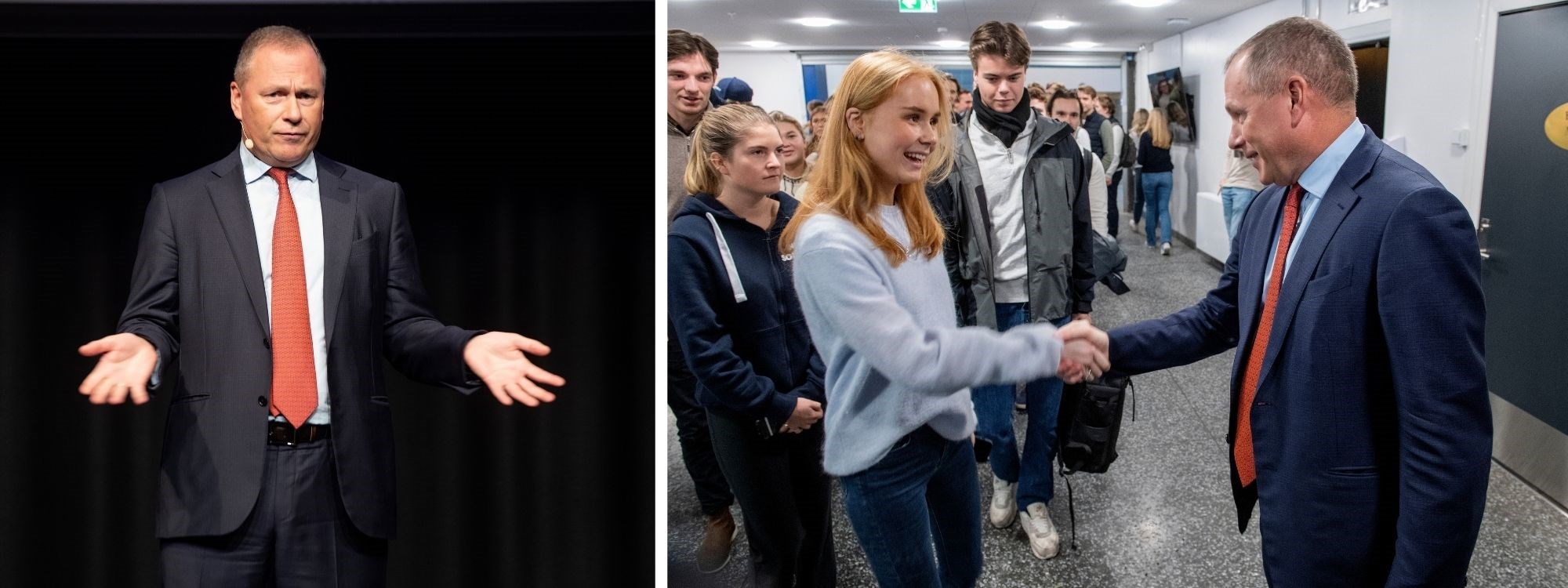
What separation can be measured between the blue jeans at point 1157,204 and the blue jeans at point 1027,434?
21 centimetres

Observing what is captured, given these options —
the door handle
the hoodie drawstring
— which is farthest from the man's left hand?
the door handle

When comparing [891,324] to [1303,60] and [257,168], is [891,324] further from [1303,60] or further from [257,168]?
[257,168]

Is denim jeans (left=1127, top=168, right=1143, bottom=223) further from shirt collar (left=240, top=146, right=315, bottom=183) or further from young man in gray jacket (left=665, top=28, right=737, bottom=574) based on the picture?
shirt collar (left=240, top=146, right=315, bottom=183)

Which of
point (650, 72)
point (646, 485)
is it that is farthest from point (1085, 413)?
point (650, 72)

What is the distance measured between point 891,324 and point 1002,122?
402mm

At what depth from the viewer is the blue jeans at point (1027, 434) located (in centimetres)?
167

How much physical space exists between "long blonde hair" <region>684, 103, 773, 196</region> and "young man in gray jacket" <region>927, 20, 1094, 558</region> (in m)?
0.34

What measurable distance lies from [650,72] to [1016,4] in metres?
0.66

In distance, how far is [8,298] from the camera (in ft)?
5.05

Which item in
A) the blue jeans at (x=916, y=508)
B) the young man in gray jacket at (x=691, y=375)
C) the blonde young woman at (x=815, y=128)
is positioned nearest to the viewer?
the blonde young woman at (x=815, y=128)

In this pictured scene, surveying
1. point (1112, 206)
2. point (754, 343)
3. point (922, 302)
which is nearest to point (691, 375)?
point (754, 343)

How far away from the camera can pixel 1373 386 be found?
1.25 m

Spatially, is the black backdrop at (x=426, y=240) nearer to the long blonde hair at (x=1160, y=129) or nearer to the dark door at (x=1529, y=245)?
the long blonde hair at (x=1160, y=129)

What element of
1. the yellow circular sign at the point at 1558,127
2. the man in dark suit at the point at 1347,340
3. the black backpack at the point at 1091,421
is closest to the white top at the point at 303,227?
the black backpack at the point at 1091,421
